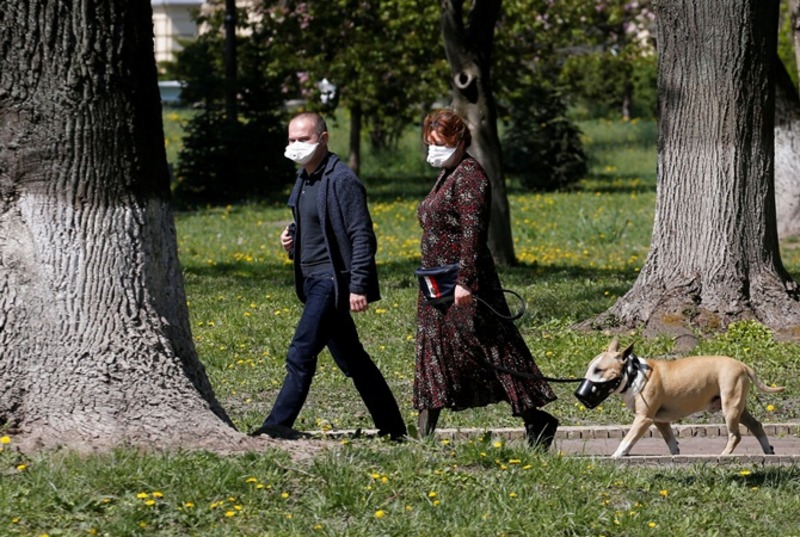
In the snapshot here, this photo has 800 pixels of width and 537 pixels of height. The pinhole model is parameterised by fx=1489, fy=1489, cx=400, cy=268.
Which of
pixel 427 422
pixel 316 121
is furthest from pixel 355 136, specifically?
pixel 427 422

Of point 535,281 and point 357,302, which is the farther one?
point 535,281

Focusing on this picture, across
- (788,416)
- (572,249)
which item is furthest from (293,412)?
(572,249)

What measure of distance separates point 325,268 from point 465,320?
2.44 ft

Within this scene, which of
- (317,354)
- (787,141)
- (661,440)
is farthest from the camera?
(787,141)

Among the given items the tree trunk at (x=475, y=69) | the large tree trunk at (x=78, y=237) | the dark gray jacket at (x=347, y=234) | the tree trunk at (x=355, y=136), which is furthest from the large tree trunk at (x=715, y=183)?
the tree trunk at (x=355, y=136)

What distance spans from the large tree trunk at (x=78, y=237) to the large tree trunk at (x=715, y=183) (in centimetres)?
574

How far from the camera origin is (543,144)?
3250cm

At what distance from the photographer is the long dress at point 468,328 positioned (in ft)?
24.0

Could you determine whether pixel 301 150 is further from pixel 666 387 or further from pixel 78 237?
pixel 666 387

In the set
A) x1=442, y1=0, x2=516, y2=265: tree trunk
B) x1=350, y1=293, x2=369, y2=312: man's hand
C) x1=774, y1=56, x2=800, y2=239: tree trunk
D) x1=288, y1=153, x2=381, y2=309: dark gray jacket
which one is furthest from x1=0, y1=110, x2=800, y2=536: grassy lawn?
x1=774, y1=56, x2=800, y2=239: tree trunk

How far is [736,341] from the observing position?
11.1m

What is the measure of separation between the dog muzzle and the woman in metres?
0.27

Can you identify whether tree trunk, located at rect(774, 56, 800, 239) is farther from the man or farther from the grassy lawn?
the man

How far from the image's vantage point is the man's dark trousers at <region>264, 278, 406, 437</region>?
7398 millimetres
